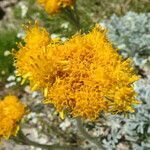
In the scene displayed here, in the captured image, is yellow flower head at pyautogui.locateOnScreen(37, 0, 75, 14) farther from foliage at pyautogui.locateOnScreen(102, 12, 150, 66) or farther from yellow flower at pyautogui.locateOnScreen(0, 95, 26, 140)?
foliage at pyautogui.locateOnScreen(102, 12, 150, 66)

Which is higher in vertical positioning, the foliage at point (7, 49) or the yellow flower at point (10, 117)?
the foliage at point (7, 49)

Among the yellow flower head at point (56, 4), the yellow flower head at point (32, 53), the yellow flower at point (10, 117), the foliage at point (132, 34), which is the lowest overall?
the yellow flower at point (10, 117)

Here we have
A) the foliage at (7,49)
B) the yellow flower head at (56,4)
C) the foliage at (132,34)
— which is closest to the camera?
the yellow flower head at (56,4)

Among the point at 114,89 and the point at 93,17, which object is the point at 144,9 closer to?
the point at 93,17

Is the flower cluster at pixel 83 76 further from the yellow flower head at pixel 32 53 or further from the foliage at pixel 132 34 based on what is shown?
the foliage at pixel 132 34

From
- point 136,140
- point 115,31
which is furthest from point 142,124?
point 115,31

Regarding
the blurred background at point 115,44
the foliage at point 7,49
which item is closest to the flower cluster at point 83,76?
the blurred background at point 115,44

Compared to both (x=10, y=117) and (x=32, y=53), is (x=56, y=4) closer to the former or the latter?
(x=10, y=117)
